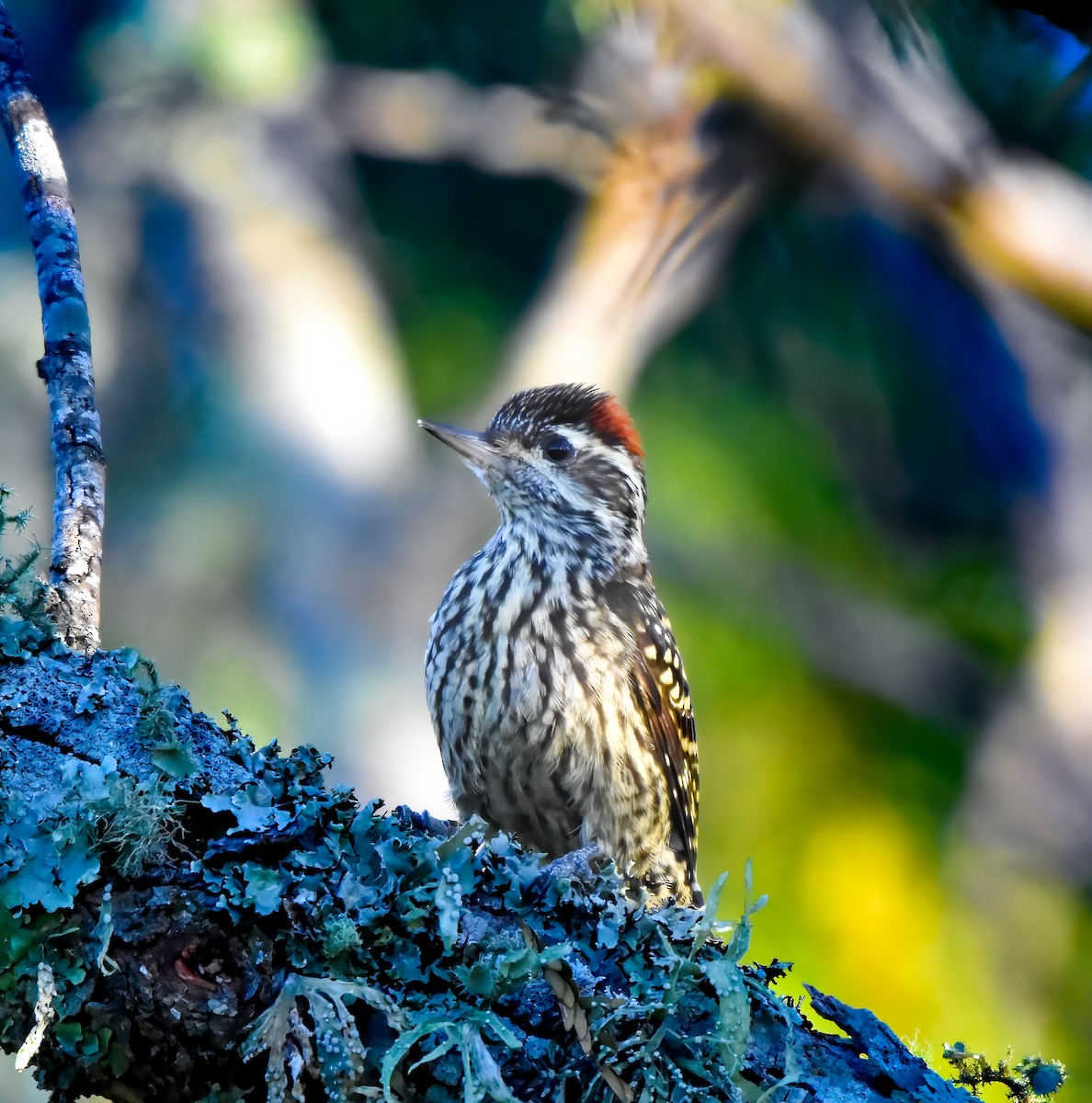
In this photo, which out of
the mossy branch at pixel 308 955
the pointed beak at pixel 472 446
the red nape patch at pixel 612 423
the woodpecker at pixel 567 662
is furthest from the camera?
the red nape patch at pixel 612 423

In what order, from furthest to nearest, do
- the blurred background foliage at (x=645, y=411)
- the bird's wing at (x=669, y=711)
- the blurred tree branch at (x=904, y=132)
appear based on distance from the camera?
1. the blurred tree branch at (x=904, y=132)
2. the blurred background foliage at (x=645, y=411)
3. the bird's wing at (x=669, y=711)

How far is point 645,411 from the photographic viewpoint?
14.3 feet

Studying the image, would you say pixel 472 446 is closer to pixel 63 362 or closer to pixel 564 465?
pixel 564 465

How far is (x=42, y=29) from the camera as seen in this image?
4.39 m

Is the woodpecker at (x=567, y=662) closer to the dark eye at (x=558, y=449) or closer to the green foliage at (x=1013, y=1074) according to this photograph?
the dark eye at (x=558, y=449)

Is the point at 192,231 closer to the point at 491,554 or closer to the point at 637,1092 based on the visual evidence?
the point at 491,554

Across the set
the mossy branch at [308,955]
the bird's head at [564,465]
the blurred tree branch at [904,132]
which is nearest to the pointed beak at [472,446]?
the bird's head at [564,465]

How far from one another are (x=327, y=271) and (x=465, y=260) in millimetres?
681

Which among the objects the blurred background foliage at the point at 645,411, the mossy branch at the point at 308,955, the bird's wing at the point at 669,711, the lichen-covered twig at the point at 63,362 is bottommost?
the mossy branch at the point at 308,955

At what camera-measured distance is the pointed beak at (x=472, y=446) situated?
2.33m

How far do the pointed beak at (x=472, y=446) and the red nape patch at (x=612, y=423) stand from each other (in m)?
0.22

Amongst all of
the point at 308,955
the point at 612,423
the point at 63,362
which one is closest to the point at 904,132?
the point at 612,423

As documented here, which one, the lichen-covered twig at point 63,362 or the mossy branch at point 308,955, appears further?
the lichen-covered twig at point 63,362

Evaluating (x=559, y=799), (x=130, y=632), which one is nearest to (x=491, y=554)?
(x=559, y=799)
